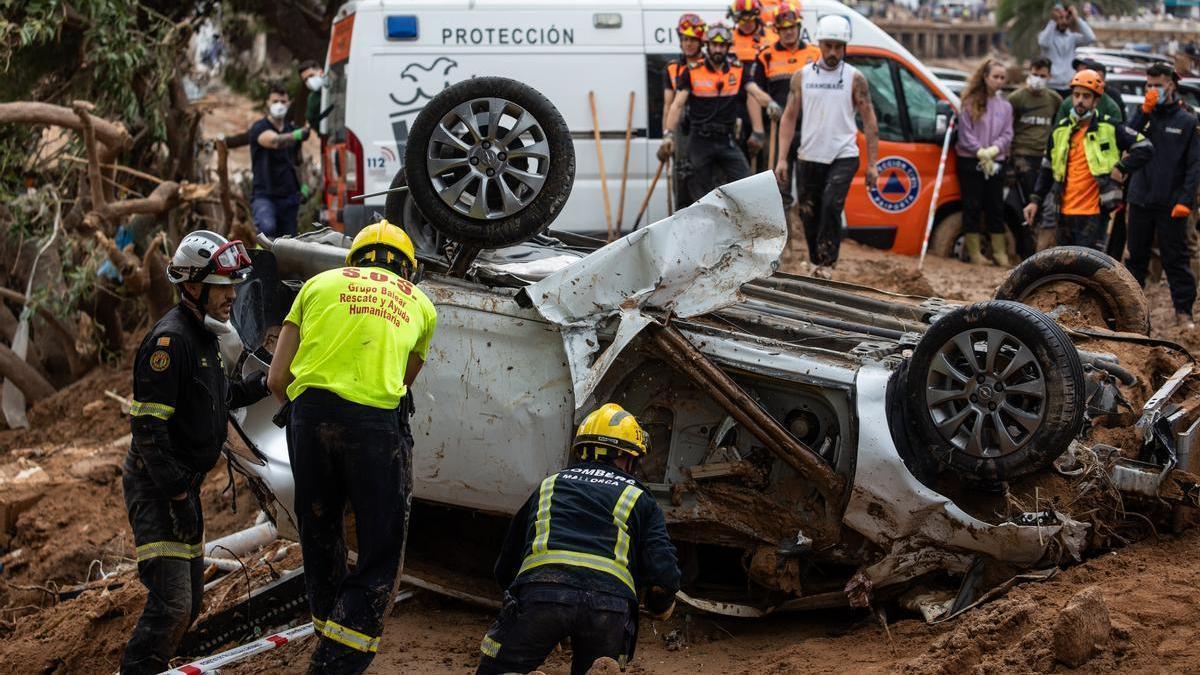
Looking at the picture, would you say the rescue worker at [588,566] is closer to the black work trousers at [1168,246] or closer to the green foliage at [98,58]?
the black work trousers at [1168,246]

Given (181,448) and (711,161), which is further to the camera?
(711,161)

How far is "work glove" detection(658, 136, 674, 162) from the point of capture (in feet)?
33.5

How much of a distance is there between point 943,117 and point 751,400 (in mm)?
6320

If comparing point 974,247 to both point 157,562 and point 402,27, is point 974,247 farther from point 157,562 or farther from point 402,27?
point 157,562

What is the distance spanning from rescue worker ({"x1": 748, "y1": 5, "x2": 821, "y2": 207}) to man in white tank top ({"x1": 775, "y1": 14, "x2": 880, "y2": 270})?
1.55ft

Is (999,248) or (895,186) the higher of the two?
(895,186)

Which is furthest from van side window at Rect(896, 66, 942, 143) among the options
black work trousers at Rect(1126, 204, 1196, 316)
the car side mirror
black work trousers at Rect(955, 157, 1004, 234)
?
black work trousers at Rect(1126, 204, 1196, 316)

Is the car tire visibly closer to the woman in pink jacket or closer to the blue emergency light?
the woman in pink jacket

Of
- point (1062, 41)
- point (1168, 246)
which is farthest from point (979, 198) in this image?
point (1062, 41)

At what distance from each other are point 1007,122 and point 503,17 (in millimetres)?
4332

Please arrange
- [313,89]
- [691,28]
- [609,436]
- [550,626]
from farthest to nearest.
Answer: [313,89] → [691,28] → [609,436] → [550,626]

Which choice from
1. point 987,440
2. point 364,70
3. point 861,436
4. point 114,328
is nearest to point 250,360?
point 861,436

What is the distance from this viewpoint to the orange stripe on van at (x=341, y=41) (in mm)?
10273

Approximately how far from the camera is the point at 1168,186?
31.6ft
